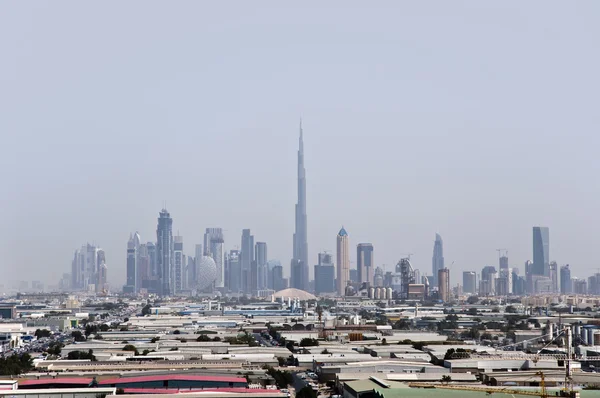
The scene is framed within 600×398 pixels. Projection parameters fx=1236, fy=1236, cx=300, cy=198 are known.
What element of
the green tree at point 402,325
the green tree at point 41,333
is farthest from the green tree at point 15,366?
the green tree at point 402,325

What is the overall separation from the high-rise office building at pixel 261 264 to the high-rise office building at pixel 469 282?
29.0 metres

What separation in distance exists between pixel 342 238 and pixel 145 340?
91.9 m

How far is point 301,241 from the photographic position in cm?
15400

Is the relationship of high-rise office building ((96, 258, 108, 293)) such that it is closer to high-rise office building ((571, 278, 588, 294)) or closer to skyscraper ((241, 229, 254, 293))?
skyscraper ((241, 229, 254, 293))

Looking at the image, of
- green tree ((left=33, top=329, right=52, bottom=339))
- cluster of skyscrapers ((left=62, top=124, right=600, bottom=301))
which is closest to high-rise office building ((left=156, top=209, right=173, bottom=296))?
cluster of skyscrapers ((left=62, top=124, right=600, bottom=301))

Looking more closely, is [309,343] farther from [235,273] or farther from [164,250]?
[235,273]

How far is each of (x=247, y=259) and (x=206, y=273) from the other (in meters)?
19.0

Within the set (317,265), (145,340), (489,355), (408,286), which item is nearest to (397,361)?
(489,355)

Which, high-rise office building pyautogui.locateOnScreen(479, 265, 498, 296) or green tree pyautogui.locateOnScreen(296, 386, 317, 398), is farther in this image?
high-rise office building pyautogui.locateOnScreen(479, 265, 498, 296)

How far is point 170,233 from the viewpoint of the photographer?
154125 millimetres

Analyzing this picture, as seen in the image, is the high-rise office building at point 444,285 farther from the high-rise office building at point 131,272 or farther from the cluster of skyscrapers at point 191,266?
the high-rise office building at point 131,272

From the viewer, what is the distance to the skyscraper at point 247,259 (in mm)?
164875

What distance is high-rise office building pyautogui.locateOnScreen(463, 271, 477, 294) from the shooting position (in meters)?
152

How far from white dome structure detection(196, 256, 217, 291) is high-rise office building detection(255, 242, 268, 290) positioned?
13918 mm
